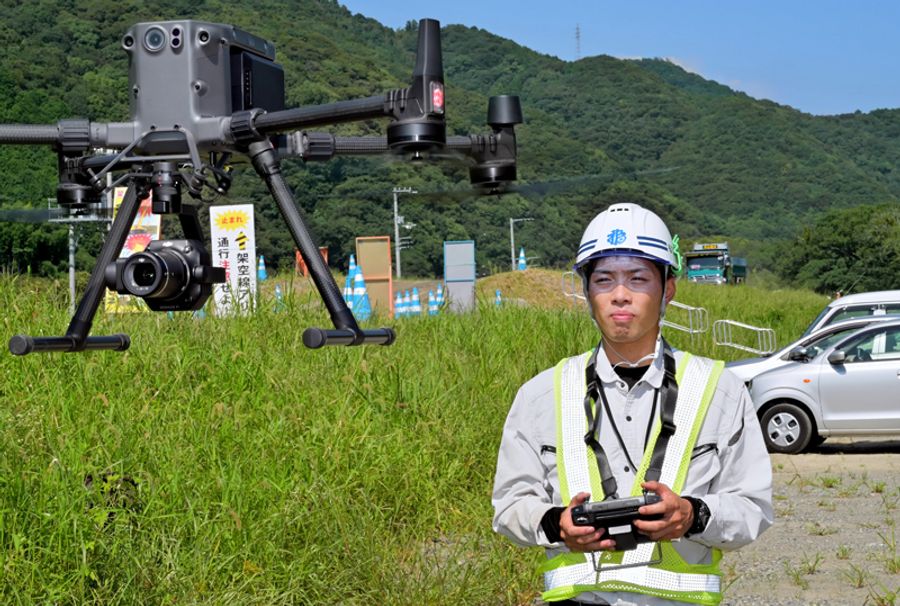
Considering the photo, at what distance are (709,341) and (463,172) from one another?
74.7 ft

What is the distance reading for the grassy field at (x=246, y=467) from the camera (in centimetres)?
551

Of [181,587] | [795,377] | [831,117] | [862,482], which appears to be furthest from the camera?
[831,117]

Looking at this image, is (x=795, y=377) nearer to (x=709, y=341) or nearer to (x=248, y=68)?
(x=709, y=341)

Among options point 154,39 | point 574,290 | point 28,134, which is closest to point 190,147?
point 154,39

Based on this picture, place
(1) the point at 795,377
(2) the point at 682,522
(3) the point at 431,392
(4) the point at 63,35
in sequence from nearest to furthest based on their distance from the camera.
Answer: (2) the point at 682,522 < (3) the point at 431,392 < (1) the point at 795,377 < (4) the point at 63,35

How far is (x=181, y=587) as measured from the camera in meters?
5.61

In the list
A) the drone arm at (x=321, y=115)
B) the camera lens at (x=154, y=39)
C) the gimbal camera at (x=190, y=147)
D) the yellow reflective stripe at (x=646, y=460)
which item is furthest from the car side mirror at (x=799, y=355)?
the camera lens at (x=154, y=39)

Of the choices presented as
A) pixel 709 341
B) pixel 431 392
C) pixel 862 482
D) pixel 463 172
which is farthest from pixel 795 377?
pixel 463 172

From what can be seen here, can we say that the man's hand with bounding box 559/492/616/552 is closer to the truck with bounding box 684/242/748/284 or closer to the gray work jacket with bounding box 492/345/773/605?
the gray work jacket with bounding box 492/345/773/605

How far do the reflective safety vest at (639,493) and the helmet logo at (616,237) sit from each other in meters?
0.33

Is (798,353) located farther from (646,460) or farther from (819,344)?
(646,460)

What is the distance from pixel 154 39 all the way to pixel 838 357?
13.7 meters

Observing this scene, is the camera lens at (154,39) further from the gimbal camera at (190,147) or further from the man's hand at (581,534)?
the man's hand at (581,534)

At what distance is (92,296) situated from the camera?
321cm
